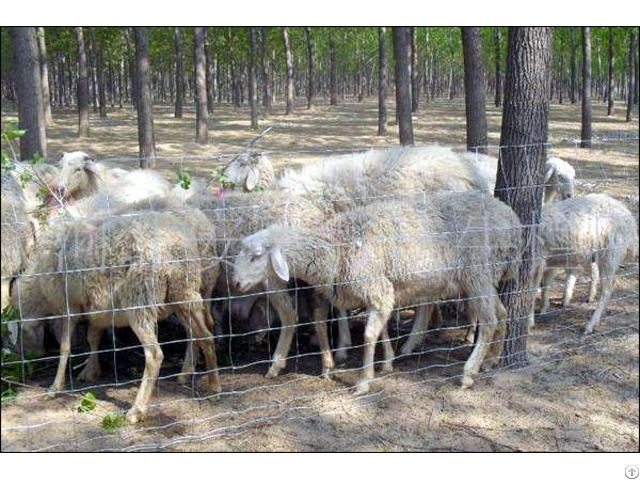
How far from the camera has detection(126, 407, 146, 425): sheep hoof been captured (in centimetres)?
470

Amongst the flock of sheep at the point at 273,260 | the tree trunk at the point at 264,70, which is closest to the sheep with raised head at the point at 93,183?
the flock of sheep at the point at 273,260

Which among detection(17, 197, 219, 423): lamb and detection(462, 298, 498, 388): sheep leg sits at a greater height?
detection(17, 197, 219, 423): lamb

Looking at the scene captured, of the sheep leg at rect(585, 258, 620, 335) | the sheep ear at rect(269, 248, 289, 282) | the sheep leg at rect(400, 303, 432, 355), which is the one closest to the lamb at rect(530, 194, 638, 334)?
the sheep leg at rect(585, 258, 620, 335)

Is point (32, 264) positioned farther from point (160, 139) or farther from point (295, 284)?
point (160, 139)

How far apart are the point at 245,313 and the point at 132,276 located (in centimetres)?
176

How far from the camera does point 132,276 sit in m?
4.79

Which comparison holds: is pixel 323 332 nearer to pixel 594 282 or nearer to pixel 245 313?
pixel 245 313

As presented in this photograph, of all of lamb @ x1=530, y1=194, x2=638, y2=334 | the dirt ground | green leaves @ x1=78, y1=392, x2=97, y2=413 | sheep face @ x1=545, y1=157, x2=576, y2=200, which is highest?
sheep face @ x1=545, y1=157, x2=576, y2=200

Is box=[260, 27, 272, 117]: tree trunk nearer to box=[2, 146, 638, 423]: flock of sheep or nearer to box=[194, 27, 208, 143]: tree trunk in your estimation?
box=[194, 27, 208, 143]: tree trunk

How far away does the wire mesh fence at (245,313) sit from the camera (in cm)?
477

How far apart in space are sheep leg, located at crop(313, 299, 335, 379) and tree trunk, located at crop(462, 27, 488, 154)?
4.31 meters

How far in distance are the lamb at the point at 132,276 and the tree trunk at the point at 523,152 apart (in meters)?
2.35

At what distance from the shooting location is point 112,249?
15.8 feet

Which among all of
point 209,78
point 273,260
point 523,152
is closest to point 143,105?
point 273,260
